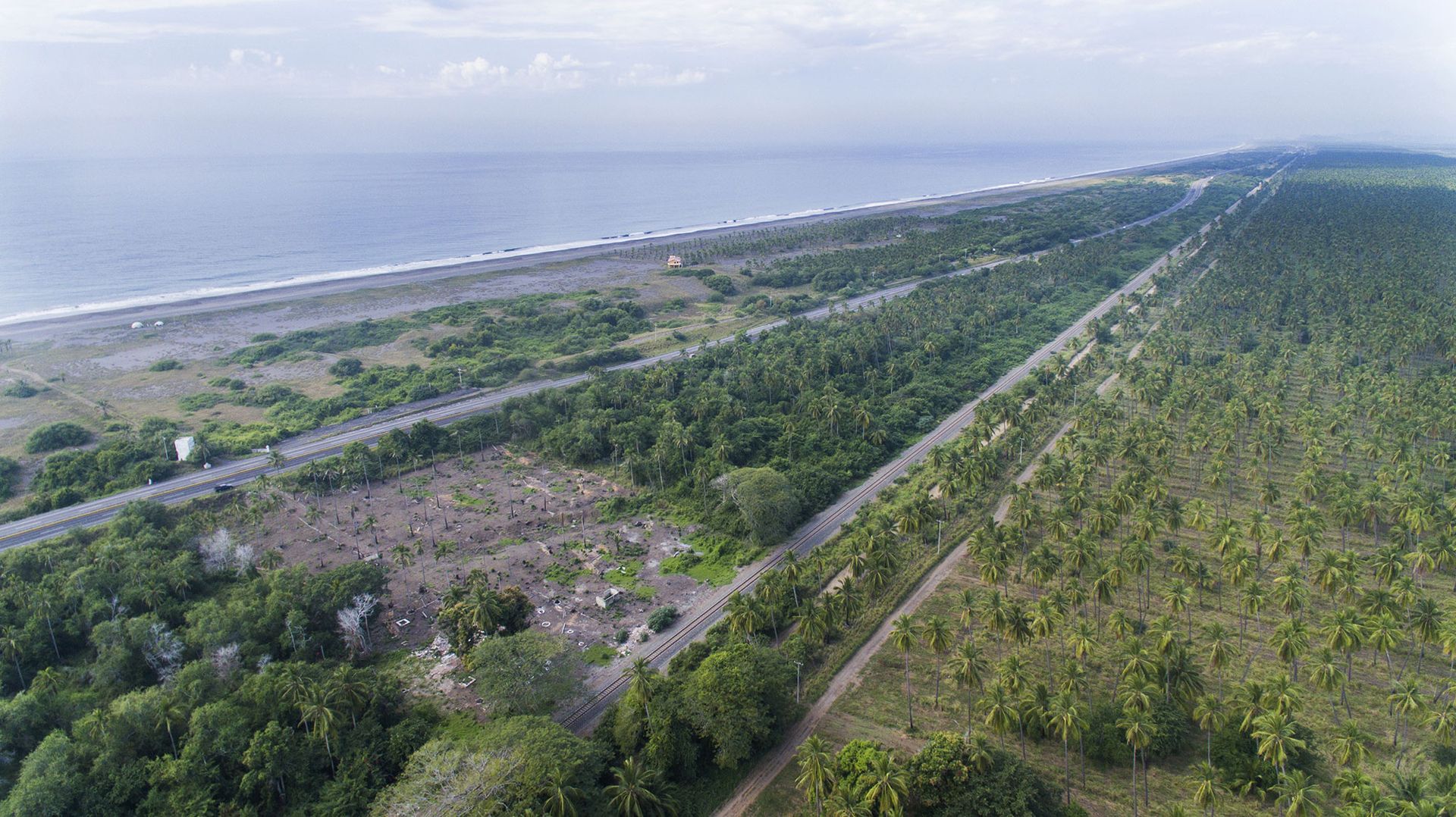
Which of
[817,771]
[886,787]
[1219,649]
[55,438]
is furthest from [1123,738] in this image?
[55,438]

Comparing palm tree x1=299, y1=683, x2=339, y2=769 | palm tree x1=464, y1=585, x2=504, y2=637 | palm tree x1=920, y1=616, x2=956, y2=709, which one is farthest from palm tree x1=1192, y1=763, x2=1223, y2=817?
palm tree x1=299, y1=683, x2=339, y2=769

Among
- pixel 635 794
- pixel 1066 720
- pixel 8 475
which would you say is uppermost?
pixel 8 475

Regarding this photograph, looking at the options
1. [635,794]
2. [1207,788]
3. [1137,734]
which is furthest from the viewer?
[1137,734]

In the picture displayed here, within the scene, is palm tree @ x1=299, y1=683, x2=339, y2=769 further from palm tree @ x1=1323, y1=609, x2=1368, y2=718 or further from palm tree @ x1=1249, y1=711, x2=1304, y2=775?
palm tree @ x1=1323, y1=609, x2=1368, y2=718

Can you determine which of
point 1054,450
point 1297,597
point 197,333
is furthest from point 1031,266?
point 197,333

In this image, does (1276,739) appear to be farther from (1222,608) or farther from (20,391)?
(20,391)

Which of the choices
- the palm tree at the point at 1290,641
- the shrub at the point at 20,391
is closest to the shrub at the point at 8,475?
the shrub at the point at 20,391

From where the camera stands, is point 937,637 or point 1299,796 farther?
point 937,637

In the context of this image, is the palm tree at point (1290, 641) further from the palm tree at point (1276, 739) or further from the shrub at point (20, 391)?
the shrub at point (20, 391)
